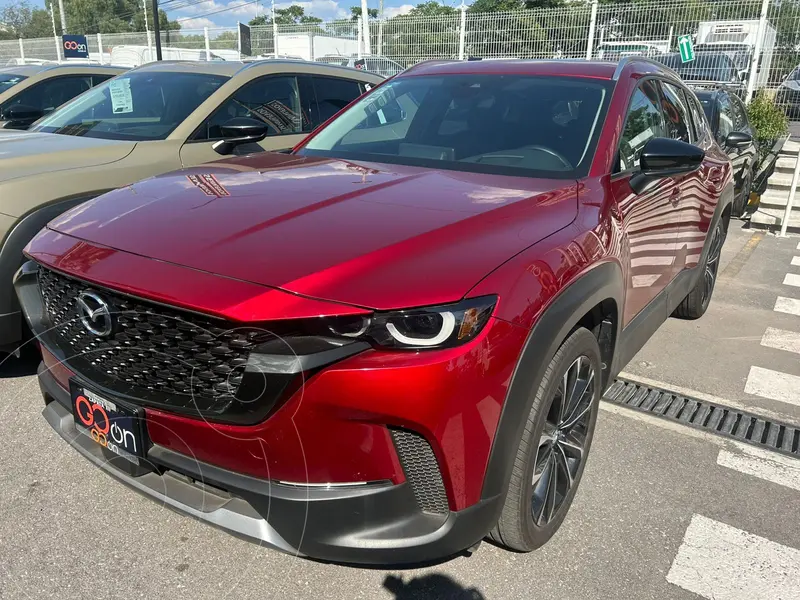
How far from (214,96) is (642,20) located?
13.7 metres

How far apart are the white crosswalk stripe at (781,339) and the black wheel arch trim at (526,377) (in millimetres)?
3176

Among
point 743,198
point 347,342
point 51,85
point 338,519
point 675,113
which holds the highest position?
point 675,113

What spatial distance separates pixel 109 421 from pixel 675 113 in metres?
3.52

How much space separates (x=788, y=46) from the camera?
45.6ft

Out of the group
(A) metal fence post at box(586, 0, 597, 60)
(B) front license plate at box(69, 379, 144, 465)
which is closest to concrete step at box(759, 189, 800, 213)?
(A) metal fence post at box(586, 0, 597, 60)

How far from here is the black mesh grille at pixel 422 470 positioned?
1756 millimetres

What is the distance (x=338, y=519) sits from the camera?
179cm

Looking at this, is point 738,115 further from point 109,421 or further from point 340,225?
point 109,421

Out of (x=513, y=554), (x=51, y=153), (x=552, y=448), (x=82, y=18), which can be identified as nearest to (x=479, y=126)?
(x=552, y=448)

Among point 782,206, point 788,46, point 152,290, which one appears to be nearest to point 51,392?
point 152,290

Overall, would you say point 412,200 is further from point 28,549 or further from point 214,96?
point 214,96

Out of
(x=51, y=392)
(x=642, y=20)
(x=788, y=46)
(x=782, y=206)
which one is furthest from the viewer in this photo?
(x=642, y=20)

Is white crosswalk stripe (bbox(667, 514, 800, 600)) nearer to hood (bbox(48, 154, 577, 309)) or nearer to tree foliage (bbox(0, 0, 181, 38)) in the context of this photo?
hood (bbox(48, 154, 577, 309))

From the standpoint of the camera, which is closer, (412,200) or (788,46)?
(412,200)
